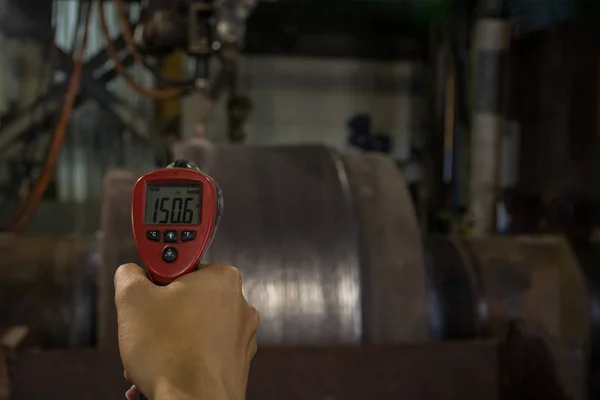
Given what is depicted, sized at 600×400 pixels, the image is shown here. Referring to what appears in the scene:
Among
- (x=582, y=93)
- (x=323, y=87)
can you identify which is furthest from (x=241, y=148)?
(x=323, y=87)

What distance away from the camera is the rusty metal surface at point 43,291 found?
32.4 inches

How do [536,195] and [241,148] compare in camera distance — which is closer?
[241,148]

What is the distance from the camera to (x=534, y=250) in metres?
0.93

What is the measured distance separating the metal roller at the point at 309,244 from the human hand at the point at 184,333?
317 mm

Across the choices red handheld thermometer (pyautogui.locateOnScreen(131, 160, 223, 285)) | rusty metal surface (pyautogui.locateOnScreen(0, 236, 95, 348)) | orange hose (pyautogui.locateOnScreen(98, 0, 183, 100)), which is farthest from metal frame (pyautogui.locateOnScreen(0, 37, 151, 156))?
red handheld thermometer (pyautogui.locateOnScreen(131, 160, 223, 285))

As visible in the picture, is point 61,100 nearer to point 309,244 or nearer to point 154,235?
point 309,244

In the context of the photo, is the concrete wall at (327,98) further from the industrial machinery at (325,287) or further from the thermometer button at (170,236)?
the thermometer button at (170,236)

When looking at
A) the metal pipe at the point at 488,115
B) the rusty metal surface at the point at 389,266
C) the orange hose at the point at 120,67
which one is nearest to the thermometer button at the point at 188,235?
the rusty metal surface at the point at 389,266

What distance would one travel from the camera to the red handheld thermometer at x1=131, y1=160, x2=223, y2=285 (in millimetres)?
411

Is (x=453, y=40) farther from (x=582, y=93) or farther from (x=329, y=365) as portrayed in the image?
(x=329, y=365)

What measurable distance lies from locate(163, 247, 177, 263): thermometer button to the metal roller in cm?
32

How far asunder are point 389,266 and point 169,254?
44 cm

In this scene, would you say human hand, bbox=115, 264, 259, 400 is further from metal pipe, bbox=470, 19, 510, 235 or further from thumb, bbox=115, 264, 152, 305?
metal pipe, bbox=470, 19, 510, 235

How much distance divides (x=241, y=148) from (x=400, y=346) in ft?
1.19
